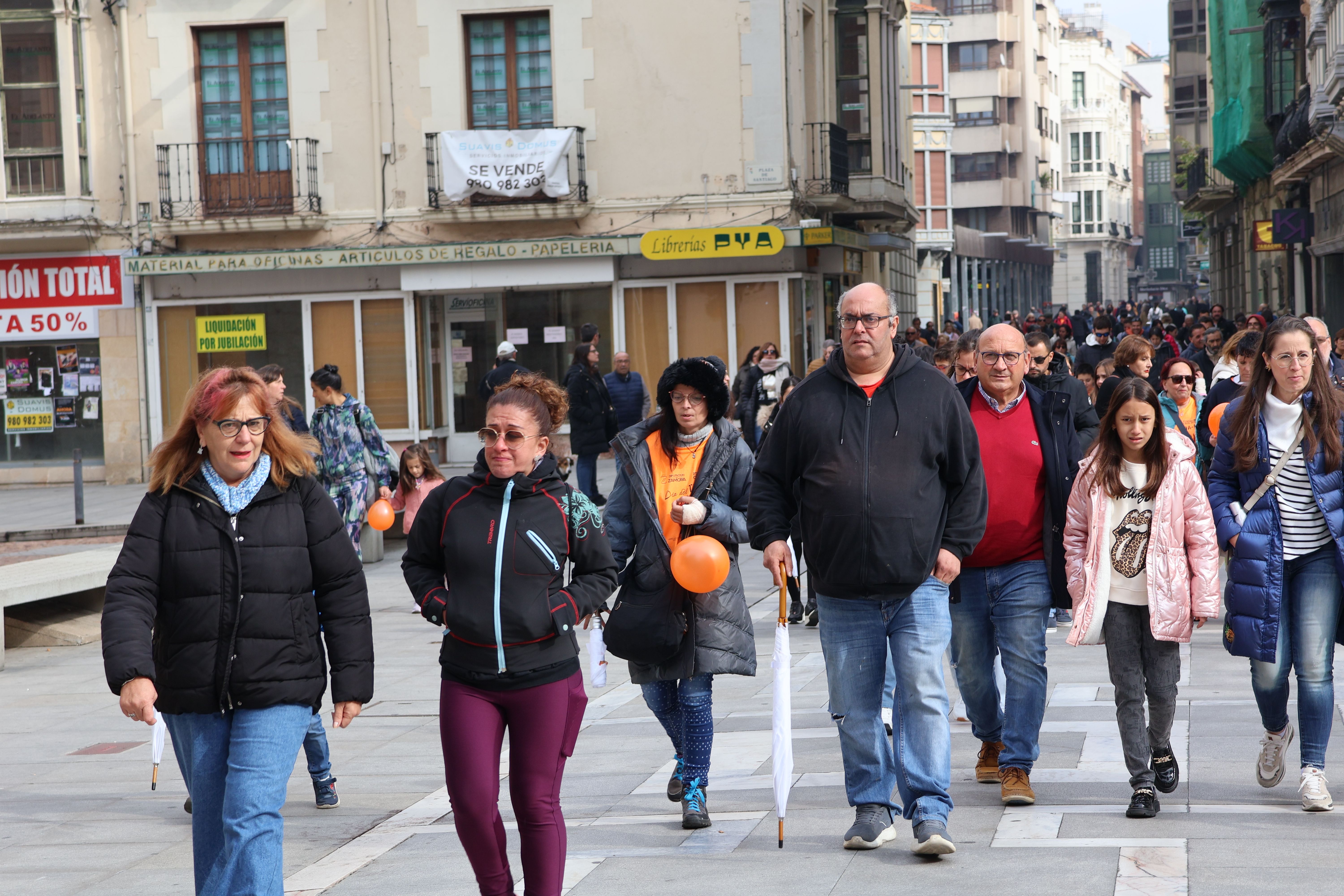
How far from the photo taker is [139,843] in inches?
247

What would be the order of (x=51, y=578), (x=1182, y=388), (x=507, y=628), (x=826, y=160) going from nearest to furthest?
1. (x=507, y=628)
2. (x=1182, y=388)
3. (x=51, y=578)
4. (x=826, y=160)

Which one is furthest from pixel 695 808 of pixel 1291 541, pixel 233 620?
pixel 1291 541

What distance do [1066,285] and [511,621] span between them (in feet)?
376

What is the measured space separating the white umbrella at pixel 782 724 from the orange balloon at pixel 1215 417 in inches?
198

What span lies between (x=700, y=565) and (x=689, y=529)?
35 centimetres

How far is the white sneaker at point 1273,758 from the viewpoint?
A: 6.07 metres

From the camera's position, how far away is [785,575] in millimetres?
5582

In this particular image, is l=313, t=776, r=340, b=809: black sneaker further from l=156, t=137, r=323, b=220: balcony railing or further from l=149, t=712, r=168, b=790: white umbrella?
l=156, t=137, r=323, b=220: balcony railing

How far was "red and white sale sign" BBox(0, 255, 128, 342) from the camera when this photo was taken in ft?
81.8

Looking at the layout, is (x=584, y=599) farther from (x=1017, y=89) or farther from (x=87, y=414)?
(x=1017, y=89)

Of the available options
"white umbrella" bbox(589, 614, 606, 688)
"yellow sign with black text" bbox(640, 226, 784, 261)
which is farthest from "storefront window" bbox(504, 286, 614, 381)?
"white umbrella" bbox(589, 614, 606, 688)

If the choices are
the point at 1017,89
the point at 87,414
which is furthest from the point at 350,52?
the point at 1017,89

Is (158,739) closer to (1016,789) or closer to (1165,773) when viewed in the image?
(1016,789)

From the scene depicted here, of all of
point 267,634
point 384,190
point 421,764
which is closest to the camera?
point 267,634
